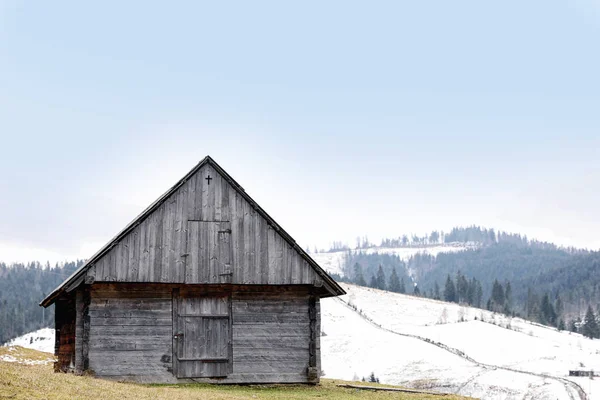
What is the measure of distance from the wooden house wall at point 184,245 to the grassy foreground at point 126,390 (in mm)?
3475

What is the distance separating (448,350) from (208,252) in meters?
58.8

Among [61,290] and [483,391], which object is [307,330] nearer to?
→ [61,290]

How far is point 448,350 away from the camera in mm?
82562

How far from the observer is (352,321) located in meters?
113

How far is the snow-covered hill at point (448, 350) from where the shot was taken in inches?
2333

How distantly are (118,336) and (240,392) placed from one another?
4.45 m

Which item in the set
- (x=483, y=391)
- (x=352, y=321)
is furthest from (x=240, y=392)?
(x=352, y=321)

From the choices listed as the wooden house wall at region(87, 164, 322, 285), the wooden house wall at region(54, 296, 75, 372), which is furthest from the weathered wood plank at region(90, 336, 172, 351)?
the wooden house wall at region(87, 164, 322, 285)

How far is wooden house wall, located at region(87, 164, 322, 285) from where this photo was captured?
88.0 feet

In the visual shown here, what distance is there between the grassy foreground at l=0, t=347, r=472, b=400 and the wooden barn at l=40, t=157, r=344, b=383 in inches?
41.5

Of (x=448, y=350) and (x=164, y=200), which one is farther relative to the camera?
(x=448, y=350)

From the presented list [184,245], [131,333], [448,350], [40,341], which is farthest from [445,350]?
[40,341]

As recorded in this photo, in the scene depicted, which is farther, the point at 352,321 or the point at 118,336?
the point at 352,321

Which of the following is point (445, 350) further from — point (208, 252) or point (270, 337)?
point (208, 252)
